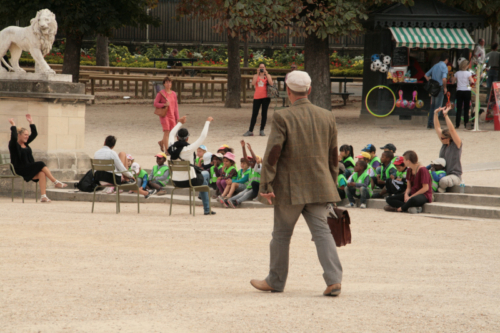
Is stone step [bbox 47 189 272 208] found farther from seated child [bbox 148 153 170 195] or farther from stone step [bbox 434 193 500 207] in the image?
stone step [bbox 434 193 500 207]

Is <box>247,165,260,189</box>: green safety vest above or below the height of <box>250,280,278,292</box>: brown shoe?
above

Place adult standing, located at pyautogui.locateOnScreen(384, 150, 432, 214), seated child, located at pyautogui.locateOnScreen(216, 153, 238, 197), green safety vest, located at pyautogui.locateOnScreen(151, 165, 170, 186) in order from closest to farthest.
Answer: adult standing, located at pyautogui.locateOnScreen(384, 150, 432, 214) < seated child, located at pyautogui.locateOnScreen(216, 153, 238, 197) < green safety vest, located at pyautogui.locateOnScreen(151, 165, 170, 186)

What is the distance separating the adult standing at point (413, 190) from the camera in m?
11.2

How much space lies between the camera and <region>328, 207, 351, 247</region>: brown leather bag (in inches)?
236

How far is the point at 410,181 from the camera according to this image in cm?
1131

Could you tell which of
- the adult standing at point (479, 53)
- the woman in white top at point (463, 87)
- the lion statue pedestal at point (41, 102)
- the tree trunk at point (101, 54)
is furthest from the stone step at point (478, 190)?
the tree trunk at point (101, 54)

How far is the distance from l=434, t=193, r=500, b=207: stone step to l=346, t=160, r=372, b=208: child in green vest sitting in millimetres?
1097

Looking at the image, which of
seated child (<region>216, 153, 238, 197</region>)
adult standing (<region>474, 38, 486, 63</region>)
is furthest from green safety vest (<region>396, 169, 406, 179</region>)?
adult standing (<region>474, 38, 486, 63</region>)

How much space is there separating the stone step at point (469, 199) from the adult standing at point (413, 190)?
478 millimetres

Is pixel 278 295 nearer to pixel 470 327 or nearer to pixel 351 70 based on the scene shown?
pixel 470 327

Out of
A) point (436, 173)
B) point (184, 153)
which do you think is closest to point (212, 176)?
point (184, 153)

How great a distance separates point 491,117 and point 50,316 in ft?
55.8

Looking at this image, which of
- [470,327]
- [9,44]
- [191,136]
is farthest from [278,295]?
[191,136]

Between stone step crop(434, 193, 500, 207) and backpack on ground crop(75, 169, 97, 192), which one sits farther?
backpack on ground crop(75, 169, 97, 192)
